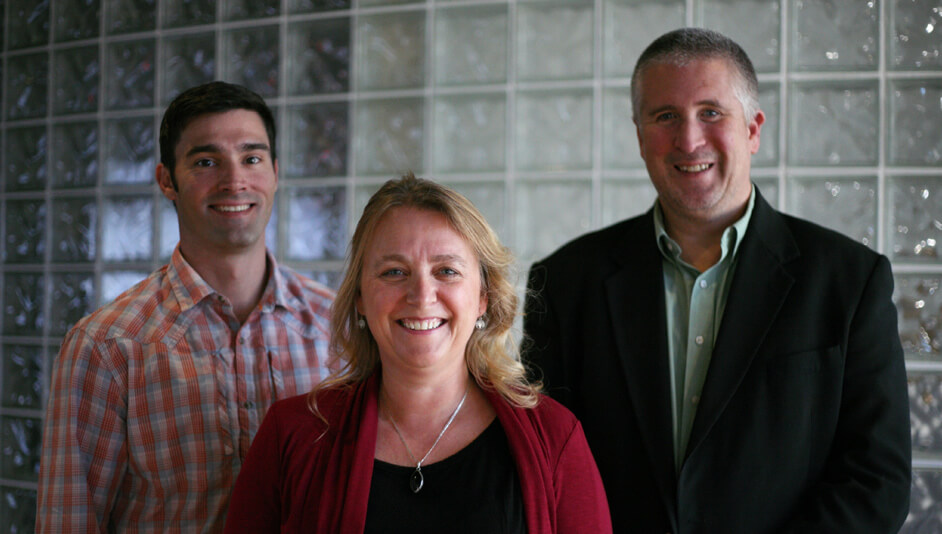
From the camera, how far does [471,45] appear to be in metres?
3.05

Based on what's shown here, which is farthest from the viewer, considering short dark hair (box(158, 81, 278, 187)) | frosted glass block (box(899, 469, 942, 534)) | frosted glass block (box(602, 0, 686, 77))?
frosted glass block (box(602, 0, 686, 77))

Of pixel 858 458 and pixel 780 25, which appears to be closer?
pixel 858 458

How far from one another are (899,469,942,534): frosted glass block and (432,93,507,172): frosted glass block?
1873 millimetres

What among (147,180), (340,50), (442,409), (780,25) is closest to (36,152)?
(147,180)

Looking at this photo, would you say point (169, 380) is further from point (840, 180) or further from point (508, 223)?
point (840, 180)

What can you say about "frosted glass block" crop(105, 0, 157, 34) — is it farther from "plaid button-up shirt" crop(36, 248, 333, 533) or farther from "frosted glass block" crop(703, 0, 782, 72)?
"frosted glass block" crop(703, 0, 782, 72)

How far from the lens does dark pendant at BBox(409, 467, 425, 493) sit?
1.42 metres

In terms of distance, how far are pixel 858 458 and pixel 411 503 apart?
91 centimetres

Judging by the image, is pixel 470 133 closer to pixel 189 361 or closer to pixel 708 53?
pixel 708 53

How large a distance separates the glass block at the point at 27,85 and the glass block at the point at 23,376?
111cm

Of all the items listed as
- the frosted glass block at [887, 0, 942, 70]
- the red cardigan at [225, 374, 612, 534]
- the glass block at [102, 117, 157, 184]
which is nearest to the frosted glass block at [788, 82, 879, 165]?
the frosted glass block at [887, 0, 942, 70]

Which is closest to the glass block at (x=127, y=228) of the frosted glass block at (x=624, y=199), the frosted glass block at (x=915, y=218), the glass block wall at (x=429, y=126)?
the glass block wall at (x=429, y=126)

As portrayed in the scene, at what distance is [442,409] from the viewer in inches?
61.1

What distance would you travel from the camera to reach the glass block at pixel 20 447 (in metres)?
3.41
